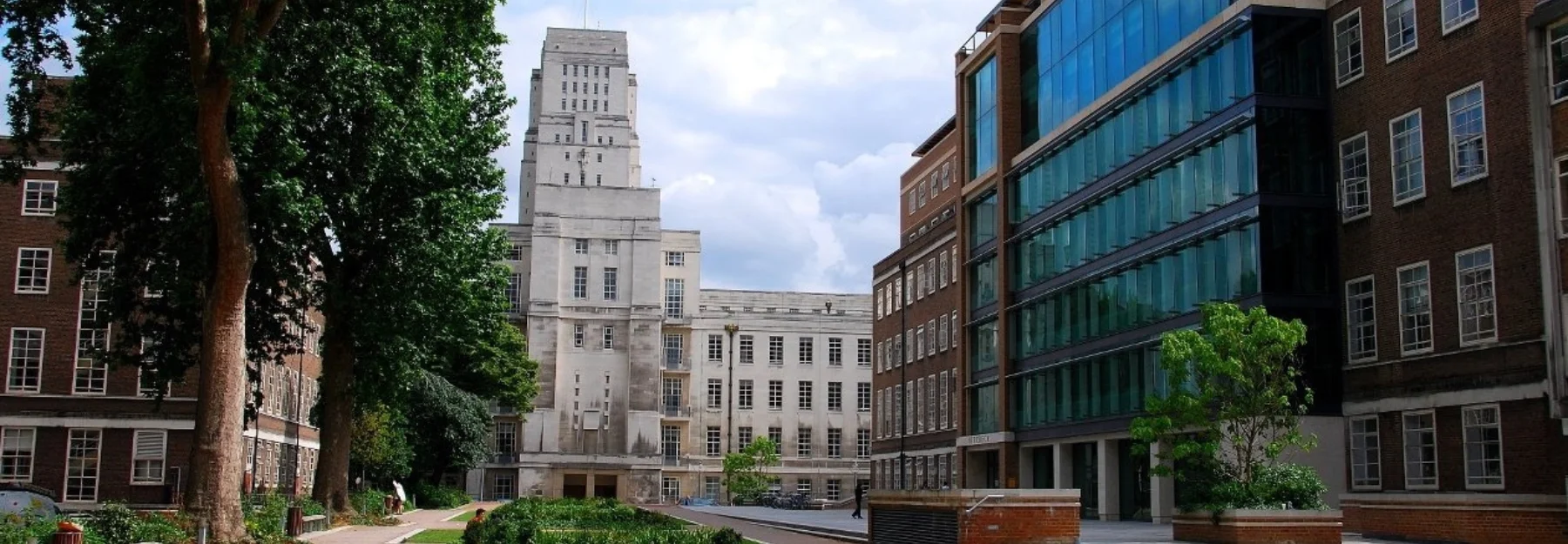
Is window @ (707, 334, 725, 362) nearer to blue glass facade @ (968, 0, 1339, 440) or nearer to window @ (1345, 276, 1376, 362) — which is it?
blue glass facade @ (968, 0, 1339, 440)

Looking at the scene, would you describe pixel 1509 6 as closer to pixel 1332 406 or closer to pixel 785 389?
pixel 1332 406

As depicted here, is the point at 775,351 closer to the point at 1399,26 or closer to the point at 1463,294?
the point at 1399,26

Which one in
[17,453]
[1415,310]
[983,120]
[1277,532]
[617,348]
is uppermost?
[983,120]

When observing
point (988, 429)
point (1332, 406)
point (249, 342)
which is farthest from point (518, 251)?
point (1332, 406)

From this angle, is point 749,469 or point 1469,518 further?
point 749,469

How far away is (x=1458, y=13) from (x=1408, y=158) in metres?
3.48

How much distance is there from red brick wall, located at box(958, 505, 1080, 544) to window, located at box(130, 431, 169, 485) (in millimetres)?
36298

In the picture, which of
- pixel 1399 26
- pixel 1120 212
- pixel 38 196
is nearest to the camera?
pixel 1399 26

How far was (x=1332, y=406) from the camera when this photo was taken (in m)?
35.7

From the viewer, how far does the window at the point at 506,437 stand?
107625 mm

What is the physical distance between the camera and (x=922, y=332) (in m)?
69.9

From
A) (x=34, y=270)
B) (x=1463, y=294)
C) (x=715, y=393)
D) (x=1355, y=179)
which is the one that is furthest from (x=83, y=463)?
(x=715, y=393)

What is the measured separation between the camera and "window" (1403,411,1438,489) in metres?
31.8

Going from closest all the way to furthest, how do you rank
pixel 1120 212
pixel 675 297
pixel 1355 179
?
pixel 1355 179
pixel 1120 212
pixel 675 297
